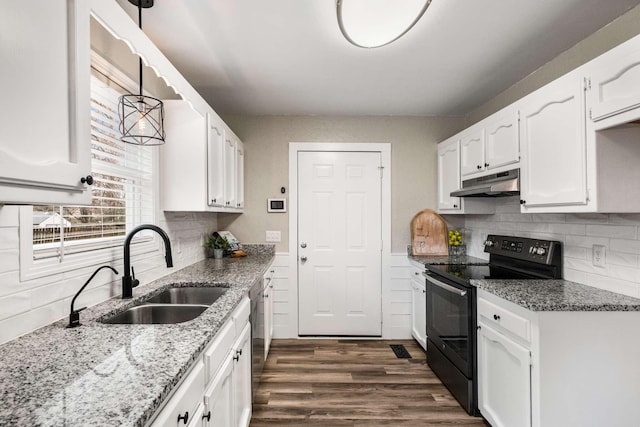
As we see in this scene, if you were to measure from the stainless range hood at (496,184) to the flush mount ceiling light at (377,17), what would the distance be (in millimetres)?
1264

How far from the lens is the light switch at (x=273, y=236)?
346 cm

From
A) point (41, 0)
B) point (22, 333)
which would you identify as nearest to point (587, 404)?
point (22, 333)

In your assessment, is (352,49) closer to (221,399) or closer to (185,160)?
(185,160)

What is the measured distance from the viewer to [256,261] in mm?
2867

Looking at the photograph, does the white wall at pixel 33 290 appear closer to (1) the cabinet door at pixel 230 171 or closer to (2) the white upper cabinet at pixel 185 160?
(2) the white upper cabinet at pixel 185 160

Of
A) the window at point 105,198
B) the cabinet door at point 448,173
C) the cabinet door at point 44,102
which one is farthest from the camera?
the cabinet door at point 448,173

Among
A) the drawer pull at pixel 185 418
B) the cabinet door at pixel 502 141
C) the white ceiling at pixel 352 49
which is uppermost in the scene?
the white ceiling at pixel 352 49

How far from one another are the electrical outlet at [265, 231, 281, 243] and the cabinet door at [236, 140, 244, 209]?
1.35ft

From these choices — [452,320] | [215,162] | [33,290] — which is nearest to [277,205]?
[215,162]

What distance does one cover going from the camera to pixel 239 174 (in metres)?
3.24

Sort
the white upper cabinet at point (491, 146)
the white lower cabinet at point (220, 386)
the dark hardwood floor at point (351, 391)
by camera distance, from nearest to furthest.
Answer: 1. the white lower cabinet at point (220, 386)
2. the dark hardwood floor at point (351, 391)
3. the white upper cabinet at point (491, 146)

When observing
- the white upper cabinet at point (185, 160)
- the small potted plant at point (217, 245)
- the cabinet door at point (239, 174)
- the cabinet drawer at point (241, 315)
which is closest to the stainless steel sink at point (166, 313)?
the cabinet drawer at point (241, 315)

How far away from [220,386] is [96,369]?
1.88 ft

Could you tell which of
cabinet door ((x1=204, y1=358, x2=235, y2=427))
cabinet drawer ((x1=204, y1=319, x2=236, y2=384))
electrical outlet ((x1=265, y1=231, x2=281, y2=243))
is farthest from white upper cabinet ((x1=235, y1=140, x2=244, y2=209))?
cabinet door ((x1=204, y1=358, x2=235, y2=427))
